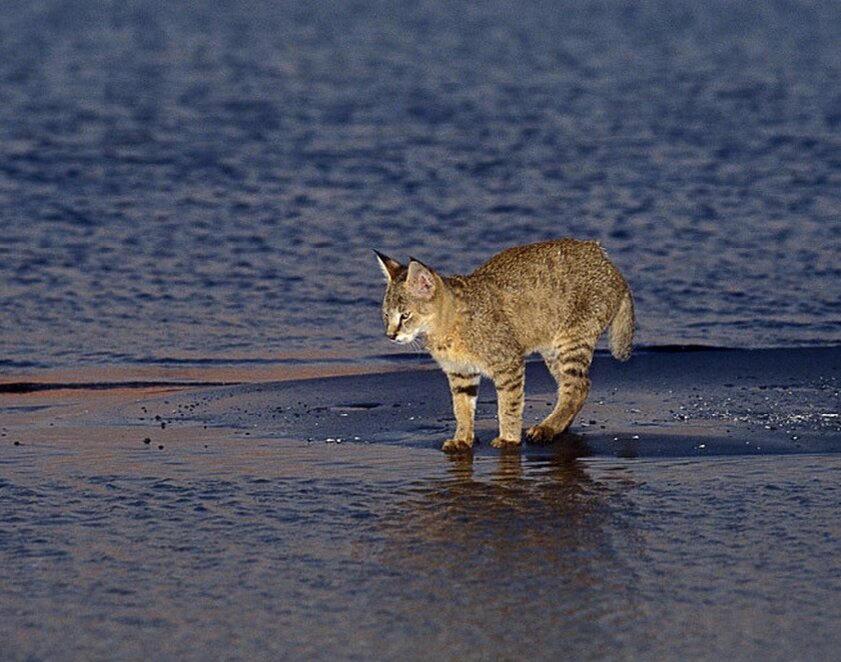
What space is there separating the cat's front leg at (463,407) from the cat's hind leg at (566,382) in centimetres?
33

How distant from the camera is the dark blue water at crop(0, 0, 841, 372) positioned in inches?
519

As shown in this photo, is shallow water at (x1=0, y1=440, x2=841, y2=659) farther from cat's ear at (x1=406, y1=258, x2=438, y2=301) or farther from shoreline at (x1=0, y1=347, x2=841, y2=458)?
cat's ear at (x1=406, y1=258, x2=438, y2=301)

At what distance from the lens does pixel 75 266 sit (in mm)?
14781

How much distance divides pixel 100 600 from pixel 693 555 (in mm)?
2350

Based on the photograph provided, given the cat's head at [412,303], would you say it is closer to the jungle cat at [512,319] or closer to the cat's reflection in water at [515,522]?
the jungle cat at [512,319]

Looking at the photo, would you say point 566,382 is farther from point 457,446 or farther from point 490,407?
point 457,446

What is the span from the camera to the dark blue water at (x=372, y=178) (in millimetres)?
13172

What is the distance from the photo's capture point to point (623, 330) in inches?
413

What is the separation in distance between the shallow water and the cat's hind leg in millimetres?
415

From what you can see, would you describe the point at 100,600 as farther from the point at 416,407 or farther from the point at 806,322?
the point at 806,322

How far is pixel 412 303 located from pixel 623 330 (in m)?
1.67

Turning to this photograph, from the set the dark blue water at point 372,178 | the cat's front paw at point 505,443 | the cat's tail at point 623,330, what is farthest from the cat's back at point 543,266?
the dark blue water at point 372,178

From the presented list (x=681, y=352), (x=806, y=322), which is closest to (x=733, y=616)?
(x=681, y=352)

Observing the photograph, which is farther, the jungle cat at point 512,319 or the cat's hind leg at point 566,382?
→ the cat's hind leg at point 566,382
